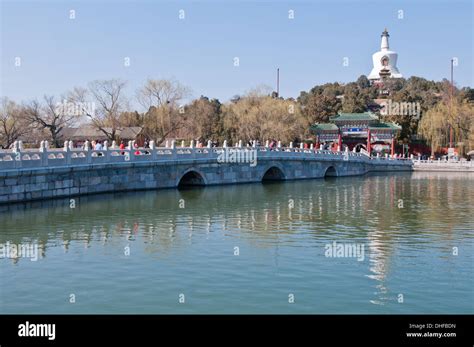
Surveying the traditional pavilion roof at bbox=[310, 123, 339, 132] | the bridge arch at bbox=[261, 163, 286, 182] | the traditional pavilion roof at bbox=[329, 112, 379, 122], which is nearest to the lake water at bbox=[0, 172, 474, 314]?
the bridge arch at bbox=[261, 163, 286, 182]

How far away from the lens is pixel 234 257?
1320cm

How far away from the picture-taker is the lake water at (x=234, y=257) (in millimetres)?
9820

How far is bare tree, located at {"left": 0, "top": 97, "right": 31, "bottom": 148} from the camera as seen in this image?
43.2 meters

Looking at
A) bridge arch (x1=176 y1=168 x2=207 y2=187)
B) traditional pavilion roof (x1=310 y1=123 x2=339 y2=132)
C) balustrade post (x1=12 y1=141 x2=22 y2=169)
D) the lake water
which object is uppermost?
traditional pavilion roof (x1=310 y1=123 x2=339 y2=132)

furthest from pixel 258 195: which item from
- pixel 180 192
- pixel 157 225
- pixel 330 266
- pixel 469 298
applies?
pixel 469 298

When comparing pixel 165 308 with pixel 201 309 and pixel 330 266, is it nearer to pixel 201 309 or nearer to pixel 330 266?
pixel 201 309

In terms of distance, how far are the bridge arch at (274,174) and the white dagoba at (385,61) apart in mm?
63484

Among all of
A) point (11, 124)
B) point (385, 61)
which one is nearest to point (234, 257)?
point (11, 124)

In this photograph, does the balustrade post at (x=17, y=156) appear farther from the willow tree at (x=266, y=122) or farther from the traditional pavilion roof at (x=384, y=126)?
the traditional pavilion roof at (x=384, y=126)

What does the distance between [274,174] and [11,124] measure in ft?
70.9

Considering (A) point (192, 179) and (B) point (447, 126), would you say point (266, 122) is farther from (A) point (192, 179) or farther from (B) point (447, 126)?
(A) point (192, 179)

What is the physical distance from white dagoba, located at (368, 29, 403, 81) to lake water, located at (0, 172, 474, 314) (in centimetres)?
7574

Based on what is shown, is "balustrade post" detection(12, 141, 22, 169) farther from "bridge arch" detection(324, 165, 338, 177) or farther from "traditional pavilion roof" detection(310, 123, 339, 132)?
"traditional pavilion roof" detection(310, 123, 339, 132)
